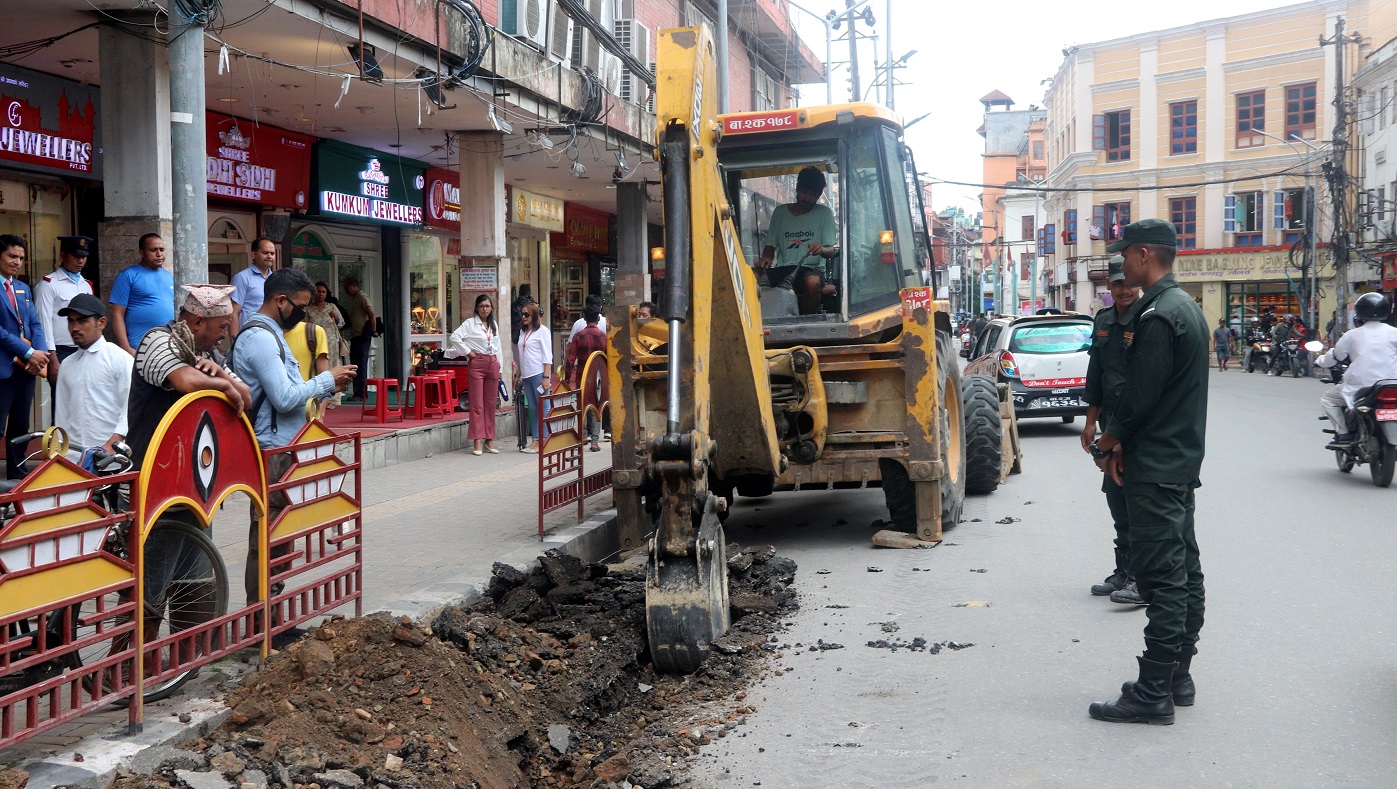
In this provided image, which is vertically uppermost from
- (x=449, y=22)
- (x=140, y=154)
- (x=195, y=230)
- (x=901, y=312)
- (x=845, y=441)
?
(x=449, y=22)

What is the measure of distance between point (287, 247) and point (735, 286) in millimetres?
12251

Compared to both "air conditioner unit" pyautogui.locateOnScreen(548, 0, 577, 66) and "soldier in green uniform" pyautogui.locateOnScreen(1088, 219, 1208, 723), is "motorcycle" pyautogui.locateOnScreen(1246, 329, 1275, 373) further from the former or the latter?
"soldier in green uniform" pyautogui.locateOnScreen(1088, 219, 1208, 723)

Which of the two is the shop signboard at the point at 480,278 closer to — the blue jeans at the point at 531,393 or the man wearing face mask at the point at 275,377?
the blue jeans at the point at 531,393

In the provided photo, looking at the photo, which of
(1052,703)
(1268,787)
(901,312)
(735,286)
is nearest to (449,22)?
(901,312)

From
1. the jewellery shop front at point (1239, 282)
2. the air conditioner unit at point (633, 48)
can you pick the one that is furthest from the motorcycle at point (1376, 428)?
the jewellery shop front at point (1239, 282)

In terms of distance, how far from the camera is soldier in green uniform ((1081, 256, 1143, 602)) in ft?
18.1

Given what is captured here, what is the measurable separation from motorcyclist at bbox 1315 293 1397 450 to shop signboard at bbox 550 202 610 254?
18.1m

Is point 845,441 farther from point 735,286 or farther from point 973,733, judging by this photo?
point 973,733

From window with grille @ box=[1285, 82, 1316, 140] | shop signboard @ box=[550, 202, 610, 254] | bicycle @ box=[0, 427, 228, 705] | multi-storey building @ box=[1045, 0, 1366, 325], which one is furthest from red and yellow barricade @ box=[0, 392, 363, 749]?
window with grille @ box=[1285, 82, 1316, 140]

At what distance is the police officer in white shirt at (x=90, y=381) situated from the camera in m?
6.34

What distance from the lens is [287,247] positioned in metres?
16.9

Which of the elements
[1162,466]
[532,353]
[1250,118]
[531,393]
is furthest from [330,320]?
[1250,118]

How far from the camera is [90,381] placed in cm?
639

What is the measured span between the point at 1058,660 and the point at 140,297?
712cm
